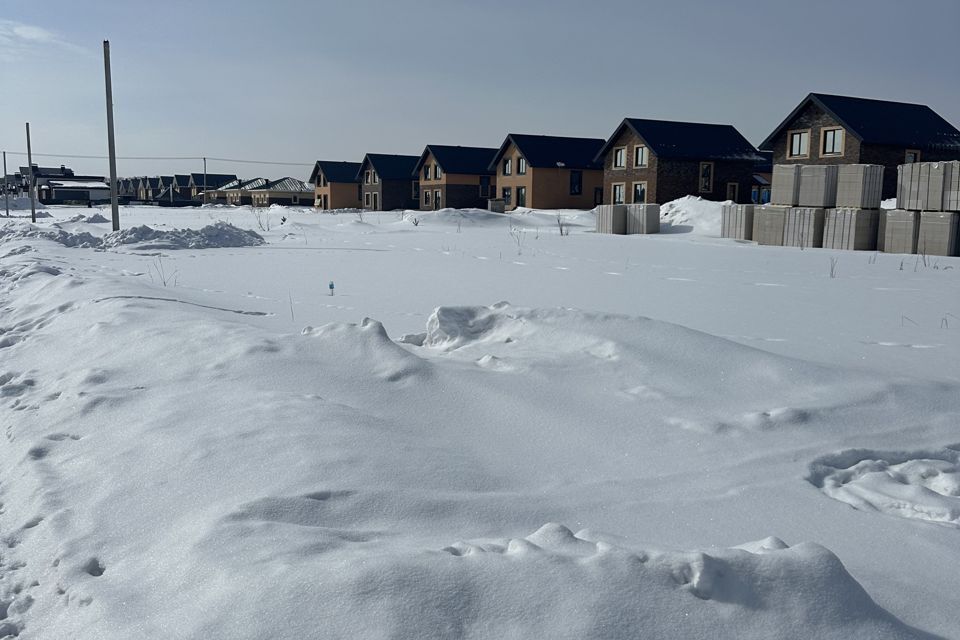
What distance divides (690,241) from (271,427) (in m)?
21.7

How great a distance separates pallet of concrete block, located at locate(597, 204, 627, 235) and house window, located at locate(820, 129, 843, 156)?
11.2m

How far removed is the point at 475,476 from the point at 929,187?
1908 cm

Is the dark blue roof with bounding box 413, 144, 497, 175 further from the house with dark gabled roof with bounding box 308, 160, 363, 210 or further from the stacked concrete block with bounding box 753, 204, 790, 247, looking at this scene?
the stacked concrete block with bounding box 753, 204, 790, 247

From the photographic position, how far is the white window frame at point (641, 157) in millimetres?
39750

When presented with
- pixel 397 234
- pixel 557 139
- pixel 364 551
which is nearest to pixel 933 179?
pixel 397 234

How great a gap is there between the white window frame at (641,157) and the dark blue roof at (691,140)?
0.68m

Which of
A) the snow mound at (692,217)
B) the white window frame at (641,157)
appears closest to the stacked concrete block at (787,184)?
the snow mound at (692,217)

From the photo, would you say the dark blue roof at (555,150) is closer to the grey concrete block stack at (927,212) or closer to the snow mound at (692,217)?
the snow mound at (692,217)

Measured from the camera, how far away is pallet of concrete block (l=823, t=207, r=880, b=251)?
65.6 feet

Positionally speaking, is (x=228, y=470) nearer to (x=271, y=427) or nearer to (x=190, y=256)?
(x=271, y=427)

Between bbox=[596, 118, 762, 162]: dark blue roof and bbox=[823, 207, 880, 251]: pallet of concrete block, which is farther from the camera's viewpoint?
bbox=[596, 118, 762, 162]: dark blue roof

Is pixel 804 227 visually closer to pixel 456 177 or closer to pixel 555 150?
pixel 555 150

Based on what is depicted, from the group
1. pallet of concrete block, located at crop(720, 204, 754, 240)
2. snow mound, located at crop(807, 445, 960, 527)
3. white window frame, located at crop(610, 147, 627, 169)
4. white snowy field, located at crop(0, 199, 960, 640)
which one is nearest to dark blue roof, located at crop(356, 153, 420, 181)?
white window frame, located at crop(610, 147, 627, 169)

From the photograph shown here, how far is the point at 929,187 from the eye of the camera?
61.1 ft
